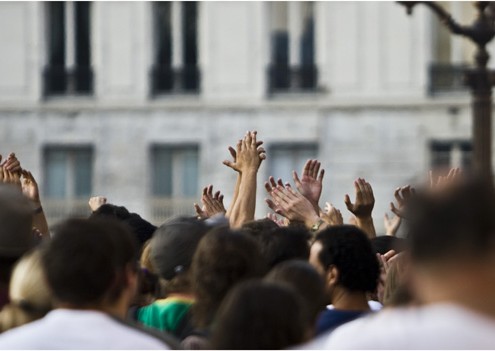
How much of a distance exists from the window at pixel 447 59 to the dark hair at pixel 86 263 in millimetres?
25429

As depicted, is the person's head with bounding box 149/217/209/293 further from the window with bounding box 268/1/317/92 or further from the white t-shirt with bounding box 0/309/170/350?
the window with bounding box 268/1/317/92

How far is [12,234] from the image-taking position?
5465 mm

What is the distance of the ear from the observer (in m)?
5.69

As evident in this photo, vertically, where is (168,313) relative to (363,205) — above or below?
below

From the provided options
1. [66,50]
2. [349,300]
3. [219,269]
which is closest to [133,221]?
[349,300]

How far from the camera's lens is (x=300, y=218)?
751 cm

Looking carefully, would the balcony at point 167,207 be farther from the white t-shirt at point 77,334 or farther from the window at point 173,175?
the white t-shirt at point 77,334

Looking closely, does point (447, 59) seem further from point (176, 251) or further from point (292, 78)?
point (176, 251)

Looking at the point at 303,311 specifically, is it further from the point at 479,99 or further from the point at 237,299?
the point at 479,99

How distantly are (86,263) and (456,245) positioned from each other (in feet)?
4.54

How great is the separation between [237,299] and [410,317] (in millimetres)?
510

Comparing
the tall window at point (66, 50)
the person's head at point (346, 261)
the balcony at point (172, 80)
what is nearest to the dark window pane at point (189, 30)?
the balcony at point (172, 80)

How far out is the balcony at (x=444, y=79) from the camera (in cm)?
2969

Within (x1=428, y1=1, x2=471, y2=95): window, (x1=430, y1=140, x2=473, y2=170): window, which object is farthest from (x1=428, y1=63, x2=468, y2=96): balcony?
(x1=430, y1=140, x2=473, y2=170): window
